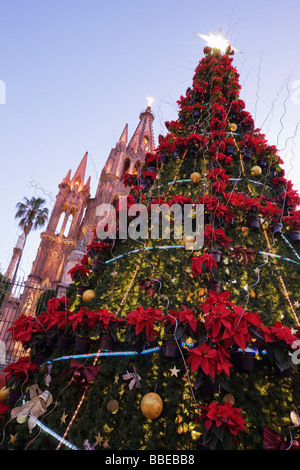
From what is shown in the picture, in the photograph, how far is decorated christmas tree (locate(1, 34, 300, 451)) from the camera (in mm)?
2328

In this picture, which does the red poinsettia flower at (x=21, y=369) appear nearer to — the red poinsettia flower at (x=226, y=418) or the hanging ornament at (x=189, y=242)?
the red poinsettia flower at (x=226, y=418)

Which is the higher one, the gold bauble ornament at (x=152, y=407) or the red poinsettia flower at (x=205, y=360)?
the red poinsettia flower at (x=205, y=360)

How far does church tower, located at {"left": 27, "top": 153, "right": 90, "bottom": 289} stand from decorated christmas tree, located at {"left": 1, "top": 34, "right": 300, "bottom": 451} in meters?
22.8

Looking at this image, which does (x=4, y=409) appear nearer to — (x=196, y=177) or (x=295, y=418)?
(x=295, y=418)

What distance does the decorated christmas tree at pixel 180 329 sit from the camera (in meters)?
2.33

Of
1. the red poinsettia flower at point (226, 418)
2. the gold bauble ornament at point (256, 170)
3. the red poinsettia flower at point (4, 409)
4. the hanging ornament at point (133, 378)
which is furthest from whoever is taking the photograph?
the gold bauble ornament at point (256, 170)

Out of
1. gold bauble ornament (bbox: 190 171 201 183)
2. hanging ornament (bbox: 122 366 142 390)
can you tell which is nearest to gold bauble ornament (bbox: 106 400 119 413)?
hanging ornament (bbox: 122 366 142 390)

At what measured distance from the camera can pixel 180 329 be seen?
99.0 inches

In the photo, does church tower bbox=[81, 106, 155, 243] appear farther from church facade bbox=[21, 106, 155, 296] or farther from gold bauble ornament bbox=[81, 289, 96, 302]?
gold bauble ornament bbox=[81, 289, 96, 302]

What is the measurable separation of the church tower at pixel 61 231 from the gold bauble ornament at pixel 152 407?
24.4 m

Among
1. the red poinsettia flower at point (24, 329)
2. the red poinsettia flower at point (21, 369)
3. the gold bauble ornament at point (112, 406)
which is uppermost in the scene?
the red poinsettia flower at point (24, 329)

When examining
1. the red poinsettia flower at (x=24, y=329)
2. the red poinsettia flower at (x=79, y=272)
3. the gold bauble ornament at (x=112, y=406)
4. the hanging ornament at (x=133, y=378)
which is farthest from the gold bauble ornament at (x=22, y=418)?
the red poinsettia flower at (x=79, y=272)
